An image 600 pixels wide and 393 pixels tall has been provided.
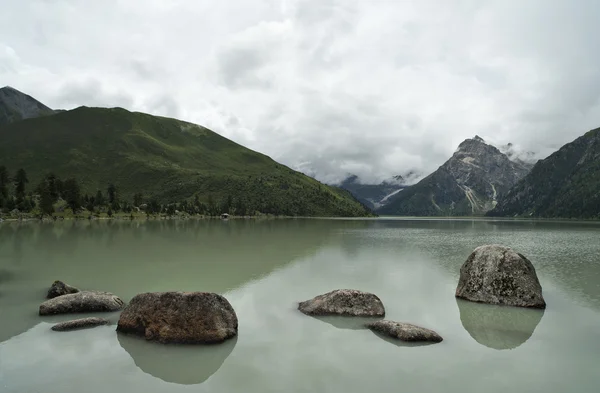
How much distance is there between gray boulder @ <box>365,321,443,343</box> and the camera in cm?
1744

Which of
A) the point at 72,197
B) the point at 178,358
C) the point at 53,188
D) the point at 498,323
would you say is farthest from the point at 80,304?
the point at 53,188

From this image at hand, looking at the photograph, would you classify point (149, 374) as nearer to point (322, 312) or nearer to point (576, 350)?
point (322, 312)

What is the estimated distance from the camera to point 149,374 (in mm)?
13805

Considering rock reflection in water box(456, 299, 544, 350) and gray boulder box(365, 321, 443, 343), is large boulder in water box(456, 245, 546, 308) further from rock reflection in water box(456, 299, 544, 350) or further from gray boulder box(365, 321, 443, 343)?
gray boulder box(365, 321, 443, 343)

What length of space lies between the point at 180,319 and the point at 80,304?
841cm

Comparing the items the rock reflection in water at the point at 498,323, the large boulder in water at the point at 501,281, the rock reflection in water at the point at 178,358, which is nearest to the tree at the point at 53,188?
the rock reflection in water at the point at 178,358

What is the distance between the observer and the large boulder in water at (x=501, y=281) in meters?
24.9

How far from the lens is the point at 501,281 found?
1019 inches

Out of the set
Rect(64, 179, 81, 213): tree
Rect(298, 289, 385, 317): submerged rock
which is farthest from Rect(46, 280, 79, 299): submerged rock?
Rect(64, 179, 81, 213): tree

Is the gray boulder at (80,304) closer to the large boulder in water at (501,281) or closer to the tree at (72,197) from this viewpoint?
the large boulder in water at (501,281)

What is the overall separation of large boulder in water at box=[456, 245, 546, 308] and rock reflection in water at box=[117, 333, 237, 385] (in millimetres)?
17435

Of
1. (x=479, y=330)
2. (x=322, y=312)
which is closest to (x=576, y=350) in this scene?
(x=479, y=330)

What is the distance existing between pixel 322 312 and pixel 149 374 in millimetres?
10550

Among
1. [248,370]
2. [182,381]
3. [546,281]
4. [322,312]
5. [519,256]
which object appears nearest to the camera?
[182,381]
